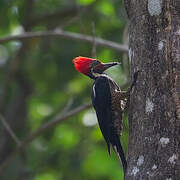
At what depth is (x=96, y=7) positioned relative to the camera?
789 cm

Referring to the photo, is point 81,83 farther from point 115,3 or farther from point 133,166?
point 133,166

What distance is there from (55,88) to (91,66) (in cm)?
313

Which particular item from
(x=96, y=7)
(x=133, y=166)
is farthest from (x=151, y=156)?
(x=96, y=7)

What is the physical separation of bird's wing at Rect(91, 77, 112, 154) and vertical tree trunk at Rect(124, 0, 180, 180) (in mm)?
1059

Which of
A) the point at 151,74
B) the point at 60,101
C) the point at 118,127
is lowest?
the point at 60,101

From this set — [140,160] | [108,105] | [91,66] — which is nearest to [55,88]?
[91,66]

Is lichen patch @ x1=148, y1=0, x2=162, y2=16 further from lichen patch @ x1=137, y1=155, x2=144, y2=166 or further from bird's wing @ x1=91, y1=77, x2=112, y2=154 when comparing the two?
bird's wing @ x1=91, y1=77, x2=112, y2=154

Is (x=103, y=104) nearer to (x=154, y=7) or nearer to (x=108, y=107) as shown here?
(x=108, y=107)

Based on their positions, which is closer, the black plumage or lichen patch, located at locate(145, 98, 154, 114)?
lichen patch, located at locate(145, 98, 154, 114)

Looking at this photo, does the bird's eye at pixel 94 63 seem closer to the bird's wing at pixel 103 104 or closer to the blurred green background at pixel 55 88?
the bird's wing at pixel 103 104

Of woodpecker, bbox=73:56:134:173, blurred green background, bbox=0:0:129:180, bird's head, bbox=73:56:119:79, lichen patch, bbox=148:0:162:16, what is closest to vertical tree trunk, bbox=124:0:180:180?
lichen patch, bbox=148:0:162:16

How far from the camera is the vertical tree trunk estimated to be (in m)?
3.37

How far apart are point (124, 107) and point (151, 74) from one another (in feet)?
4.86

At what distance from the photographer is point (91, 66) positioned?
555 centimetres
